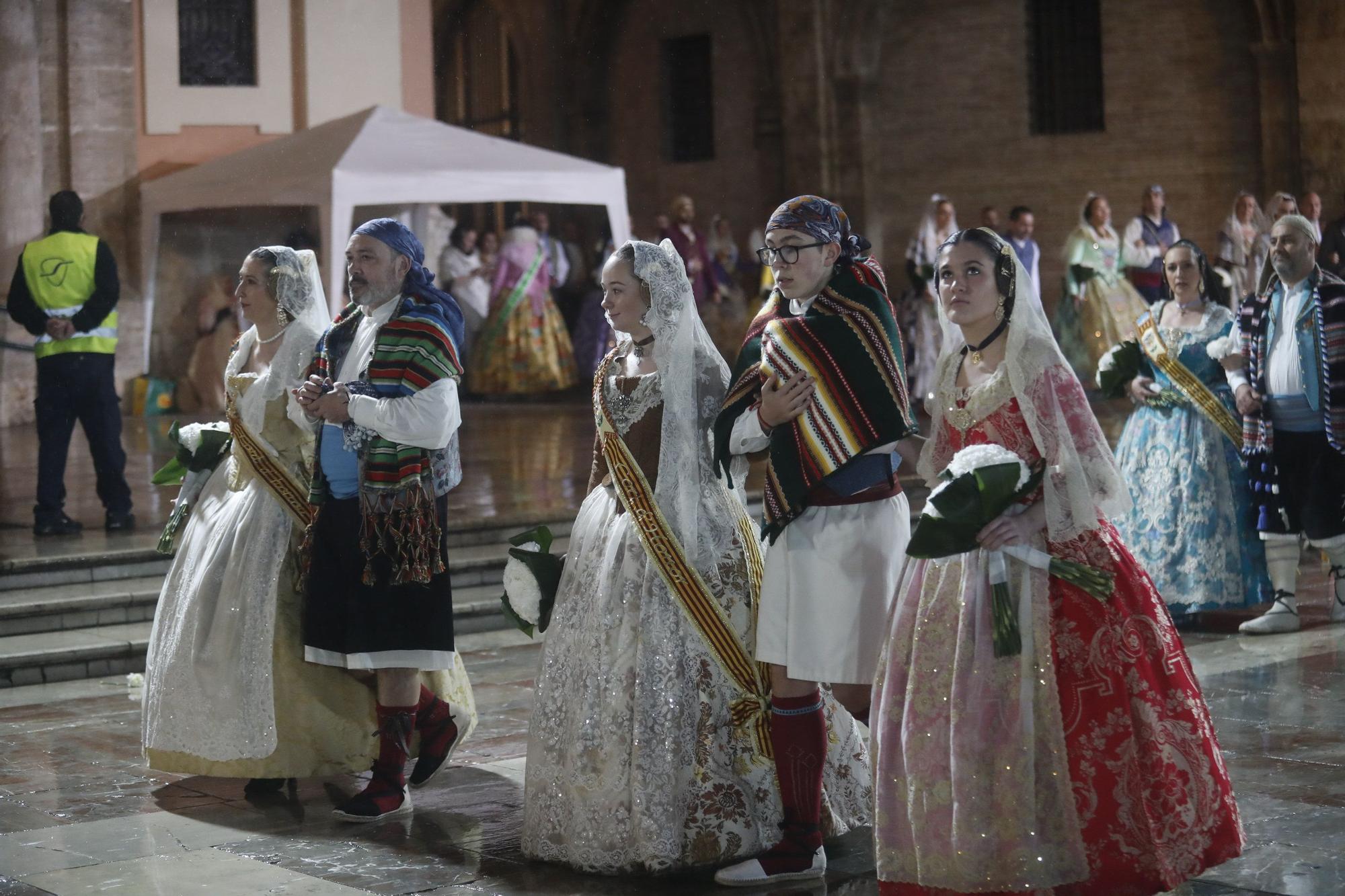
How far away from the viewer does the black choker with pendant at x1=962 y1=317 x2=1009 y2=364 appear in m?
3.91

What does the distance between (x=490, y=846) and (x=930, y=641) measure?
143cm

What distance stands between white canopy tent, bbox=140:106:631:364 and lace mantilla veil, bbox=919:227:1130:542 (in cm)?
886

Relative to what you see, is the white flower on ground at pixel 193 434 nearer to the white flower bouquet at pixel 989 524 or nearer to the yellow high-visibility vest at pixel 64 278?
the white flower bouquet at pixel 989 524

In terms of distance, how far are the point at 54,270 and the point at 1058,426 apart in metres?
6.72

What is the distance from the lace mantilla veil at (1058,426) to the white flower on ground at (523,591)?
4.52 feet

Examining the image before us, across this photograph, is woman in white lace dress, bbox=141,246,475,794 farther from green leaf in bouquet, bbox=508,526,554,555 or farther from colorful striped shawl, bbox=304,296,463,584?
green leaf in bouquet, bbox=508,526,554,555

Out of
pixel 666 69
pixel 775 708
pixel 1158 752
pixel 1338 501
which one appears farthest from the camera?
pixel 666 69

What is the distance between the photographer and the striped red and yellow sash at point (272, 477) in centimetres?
529

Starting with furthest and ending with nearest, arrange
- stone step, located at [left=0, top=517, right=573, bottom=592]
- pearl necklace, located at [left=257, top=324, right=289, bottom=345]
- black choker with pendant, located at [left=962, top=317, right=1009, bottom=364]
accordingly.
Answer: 1. stone step, located at [left=0, top=517, right=573, bottom=592]
2. pearl necklace, located at [left=257, top=324, right=289, bottom=345]
3. black choker with pendant, located at [left=962, top=317, right=1009, bottom=364]

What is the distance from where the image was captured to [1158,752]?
3623 mm

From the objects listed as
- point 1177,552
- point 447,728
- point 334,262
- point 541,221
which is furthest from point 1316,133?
point 447,728

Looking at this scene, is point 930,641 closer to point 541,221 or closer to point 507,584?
point 507,584

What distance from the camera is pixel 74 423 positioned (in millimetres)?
9039

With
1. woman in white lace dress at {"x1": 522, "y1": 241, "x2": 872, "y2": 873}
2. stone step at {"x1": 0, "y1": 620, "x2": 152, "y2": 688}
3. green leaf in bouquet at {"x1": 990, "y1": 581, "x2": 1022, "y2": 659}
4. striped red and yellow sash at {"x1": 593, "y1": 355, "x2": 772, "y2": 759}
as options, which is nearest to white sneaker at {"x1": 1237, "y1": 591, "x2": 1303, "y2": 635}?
woman in white lace dress at {"x1": 522, "y1": 241, "x2": 872, "y2": 873}
